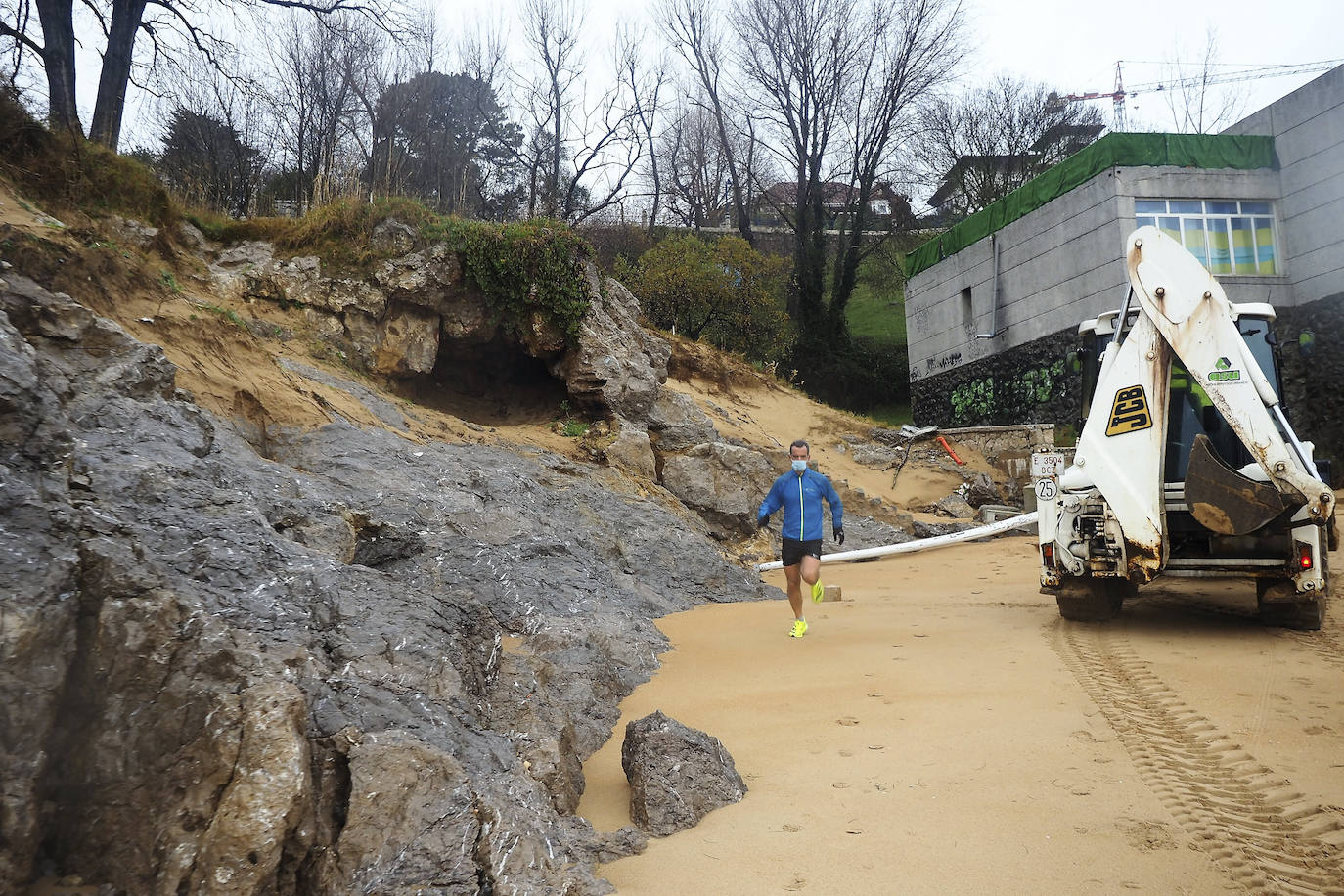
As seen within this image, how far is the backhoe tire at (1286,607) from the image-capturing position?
273 inches

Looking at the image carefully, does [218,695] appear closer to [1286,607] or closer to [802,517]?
[802,517]

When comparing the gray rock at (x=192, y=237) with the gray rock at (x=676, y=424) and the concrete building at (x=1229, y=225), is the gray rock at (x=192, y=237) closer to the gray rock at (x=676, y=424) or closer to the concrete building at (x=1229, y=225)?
the gray rock at (x=676, y=424)

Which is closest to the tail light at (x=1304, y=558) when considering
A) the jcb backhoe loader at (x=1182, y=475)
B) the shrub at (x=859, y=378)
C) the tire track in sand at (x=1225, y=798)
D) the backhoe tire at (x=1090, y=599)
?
the jcb backhoe loader at (x=1182, y=475)

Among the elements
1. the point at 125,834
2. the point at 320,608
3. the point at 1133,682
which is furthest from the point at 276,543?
the point at 1133,682

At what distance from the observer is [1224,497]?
662cm

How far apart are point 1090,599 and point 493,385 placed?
30.6 ft

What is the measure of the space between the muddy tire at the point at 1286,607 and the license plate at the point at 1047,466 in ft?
5.91

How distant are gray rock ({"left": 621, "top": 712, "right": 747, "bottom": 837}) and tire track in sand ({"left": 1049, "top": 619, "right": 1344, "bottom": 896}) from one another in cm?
193

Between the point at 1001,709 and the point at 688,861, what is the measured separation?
8.76ft

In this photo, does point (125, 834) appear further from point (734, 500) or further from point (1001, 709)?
point (734, 500)

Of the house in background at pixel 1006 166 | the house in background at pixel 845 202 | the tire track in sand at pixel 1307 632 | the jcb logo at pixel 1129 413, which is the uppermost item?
the house in background at pixel 1006 166

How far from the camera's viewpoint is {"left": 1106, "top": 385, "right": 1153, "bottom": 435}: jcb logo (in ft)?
23.2

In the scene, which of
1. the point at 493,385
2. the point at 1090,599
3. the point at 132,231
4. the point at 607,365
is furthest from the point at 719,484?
the point at 132,231

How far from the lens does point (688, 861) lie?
330 cm
